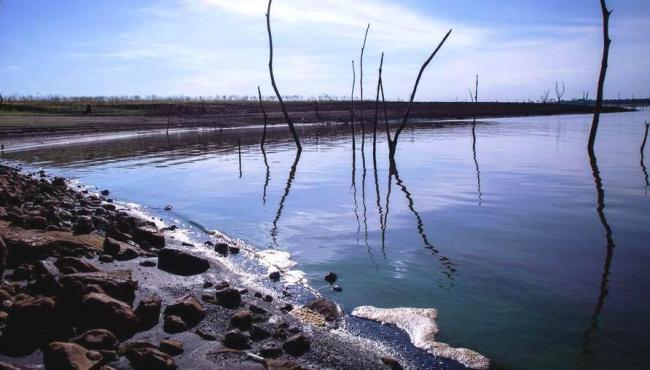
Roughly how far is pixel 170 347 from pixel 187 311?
0.96 metres

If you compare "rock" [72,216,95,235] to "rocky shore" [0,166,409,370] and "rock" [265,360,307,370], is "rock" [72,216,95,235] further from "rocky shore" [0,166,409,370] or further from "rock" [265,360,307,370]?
"rock" [265,360,307,370]

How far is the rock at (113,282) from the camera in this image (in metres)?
6.28

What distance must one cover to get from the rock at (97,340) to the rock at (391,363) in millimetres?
2875

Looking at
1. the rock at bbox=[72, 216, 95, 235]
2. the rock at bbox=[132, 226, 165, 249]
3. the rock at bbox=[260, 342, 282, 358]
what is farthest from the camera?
the rock at bbox=[132, 226, 165, 249]

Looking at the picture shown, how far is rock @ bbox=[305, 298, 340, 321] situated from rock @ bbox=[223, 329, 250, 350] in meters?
1.43

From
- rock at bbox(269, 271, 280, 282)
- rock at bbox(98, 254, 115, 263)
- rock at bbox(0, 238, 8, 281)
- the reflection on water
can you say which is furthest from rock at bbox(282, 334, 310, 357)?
rock at bbox(98, 254, 115, 263)

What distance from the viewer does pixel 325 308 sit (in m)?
6.98

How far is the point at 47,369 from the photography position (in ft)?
15.3

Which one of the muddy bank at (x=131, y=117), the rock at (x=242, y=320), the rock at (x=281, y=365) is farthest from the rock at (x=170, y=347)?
the muddy bank at (x=131, y=117)

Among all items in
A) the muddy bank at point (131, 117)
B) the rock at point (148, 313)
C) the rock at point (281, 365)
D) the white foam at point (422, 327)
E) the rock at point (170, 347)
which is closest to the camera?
the rock at point (281, 365)

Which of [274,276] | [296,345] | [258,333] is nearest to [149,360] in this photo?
[258,333]

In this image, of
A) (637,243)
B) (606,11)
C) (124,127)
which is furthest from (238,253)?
(124,127)

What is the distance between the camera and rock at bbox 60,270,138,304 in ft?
20.6

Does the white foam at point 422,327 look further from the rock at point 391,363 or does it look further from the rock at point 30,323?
the rock at point 30,323
